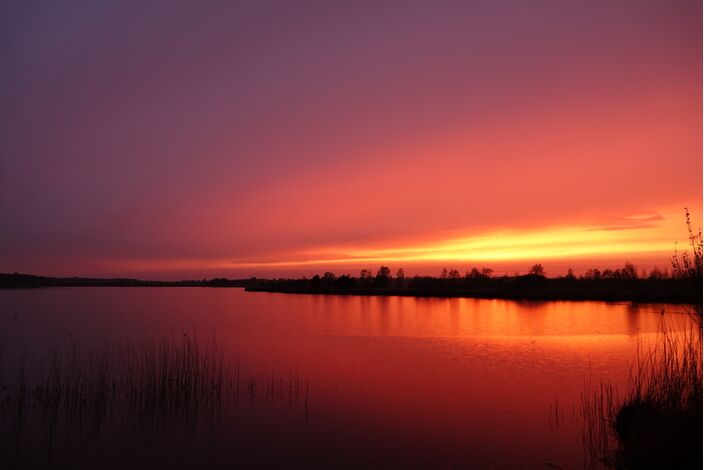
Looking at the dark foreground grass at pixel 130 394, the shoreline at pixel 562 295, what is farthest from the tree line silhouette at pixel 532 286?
the dark foreground grass at pixel 130 394

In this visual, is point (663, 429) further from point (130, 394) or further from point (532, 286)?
point (532, 286)

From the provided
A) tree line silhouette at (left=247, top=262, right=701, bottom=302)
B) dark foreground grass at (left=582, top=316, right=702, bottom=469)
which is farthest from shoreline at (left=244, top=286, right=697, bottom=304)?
dark foreground grass at (left=582, top=316, right=702, bottom=469)

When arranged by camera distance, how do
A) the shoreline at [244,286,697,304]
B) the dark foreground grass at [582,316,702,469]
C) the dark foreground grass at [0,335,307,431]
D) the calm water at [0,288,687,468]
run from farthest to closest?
the shoreline at [244,286,697,304]
the dark foreground grass at [0,335,307,431]
the calm water at [0,288,687,468]
the dark foreground grass at [582,316,702,469]

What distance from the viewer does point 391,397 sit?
447 inches

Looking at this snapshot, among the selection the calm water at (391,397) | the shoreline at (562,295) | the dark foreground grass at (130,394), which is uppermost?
the shoreline at (562,295)

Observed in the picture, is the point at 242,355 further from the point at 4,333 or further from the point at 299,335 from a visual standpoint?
the point at 4,333

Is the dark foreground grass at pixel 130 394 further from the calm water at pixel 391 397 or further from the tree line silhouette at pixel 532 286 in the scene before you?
the tree line silhouette at pixel 532 286

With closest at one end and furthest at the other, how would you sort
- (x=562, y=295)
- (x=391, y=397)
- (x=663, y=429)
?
1. (x=663, y=429)
2. (x=391, y=397)
3. (x=562, y=295)

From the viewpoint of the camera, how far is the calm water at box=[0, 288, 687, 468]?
25.2ft

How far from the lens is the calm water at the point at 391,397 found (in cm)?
768

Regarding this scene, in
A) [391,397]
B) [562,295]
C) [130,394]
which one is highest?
[562,295]

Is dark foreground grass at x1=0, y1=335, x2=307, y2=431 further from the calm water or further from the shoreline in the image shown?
the shoreline

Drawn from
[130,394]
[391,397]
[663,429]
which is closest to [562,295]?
[391,397]

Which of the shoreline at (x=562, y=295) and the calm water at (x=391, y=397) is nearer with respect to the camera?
the calm water at (x=391, y=397)
